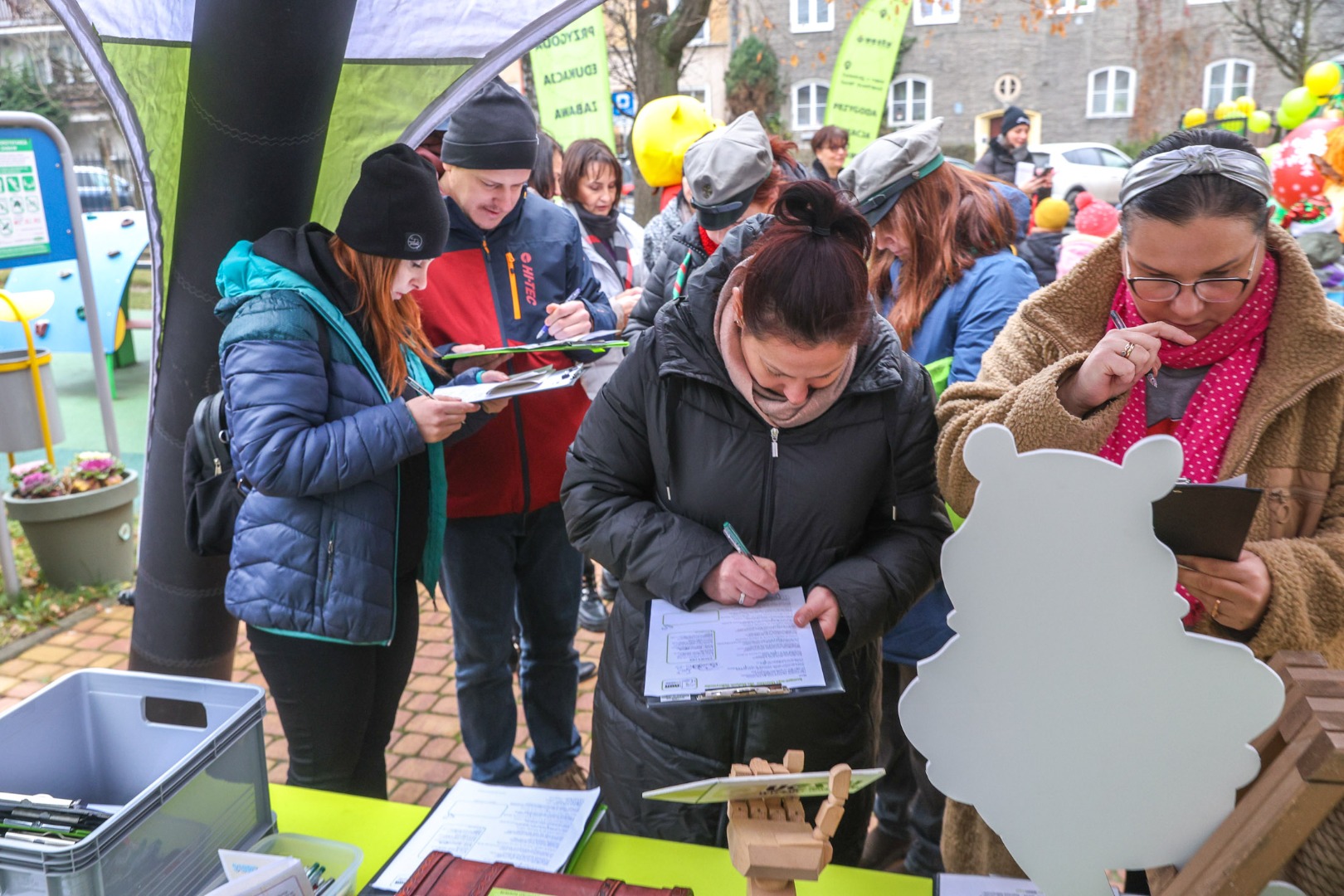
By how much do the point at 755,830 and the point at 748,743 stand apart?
628mm

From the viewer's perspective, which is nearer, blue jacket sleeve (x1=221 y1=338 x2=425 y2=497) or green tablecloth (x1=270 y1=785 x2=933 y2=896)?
green tablecloth (x1=270 y1=785 x2=933 y2=896)

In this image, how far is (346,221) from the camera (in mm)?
1981

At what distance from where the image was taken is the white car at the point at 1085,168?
51.2ft

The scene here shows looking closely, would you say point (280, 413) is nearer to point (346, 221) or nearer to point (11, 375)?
point (346, 221)

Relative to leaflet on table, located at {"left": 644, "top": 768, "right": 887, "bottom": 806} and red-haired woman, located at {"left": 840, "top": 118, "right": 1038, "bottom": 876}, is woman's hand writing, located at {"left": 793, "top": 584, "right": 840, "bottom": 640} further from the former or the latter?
red-haired woman, located at {"left": 840, "top": 118, "right": 1038, "bottom": 876}

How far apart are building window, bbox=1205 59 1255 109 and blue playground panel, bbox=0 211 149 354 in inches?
976

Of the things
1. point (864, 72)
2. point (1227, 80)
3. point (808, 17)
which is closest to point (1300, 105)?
point (864, 72)

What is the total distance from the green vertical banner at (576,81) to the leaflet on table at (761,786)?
5716 millimetres

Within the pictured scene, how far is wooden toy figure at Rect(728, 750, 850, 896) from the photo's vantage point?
1107 mm

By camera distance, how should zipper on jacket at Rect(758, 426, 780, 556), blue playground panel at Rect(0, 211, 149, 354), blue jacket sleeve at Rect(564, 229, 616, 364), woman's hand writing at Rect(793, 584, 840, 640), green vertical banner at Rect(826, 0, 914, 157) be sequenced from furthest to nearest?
blue playground panel at Rect(0, 211, 149, 354), green vertical banner at Rect(826, 0, 914, 157), blue jacket sleeve at Rect(564, 229, 616, 364), zipper on jacket at Rect(758, 426, 780, 556), woman's hand writing at Rect(793, 584, 840, 640)

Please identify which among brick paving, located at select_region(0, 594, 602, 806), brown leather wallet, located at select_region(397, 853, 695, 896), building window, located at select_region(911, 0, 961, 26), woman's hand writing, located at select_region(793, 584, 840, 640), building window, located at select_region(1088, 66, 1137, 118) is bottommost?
brick paving, located at select_region(0, 594, 602, 806)

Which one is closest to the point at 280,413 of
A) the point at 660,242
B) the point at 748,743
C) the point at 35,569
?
the point at 748,743

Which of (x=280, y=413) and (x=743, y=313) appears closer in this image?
(x=743, y=313)

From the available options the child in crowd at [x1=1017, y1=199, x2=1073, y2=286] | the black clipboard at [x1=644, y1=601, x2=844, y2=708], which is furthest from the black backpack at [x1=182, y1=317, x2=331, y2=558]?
the child in crowd at [x1=1017, y1=199, x2=1073, y2=286]
